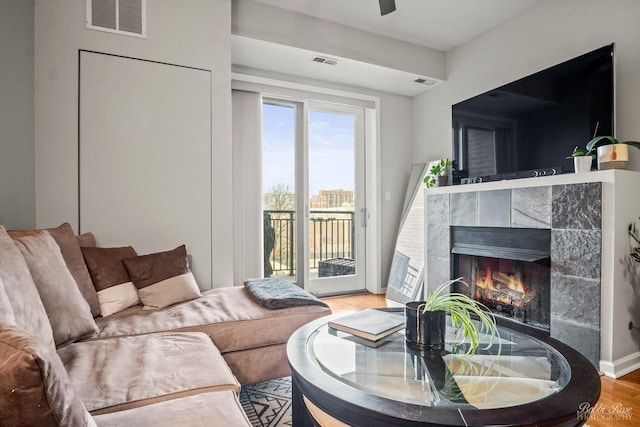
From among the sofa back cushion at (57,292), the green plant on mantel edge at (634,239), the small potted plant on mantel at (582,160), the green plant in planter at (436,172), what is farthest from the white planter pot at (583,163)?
the sofa back cushion at (57,292)

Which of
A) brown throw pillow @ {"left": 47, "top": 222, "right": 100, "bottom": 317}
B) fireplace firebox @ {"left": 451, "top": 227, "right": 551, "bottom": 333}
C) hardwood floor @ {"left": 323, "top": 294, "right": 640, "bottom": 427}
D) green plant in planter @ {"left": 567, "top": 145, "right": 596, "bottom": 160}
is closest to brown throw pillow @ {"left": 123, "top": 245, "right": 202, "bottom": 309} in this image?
brown throw pillow @ {"left": 47, "top": 222, "right": 100, "bottom": 317}

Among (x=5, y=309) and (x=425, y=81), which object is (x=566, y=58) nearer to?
(x=425, y=81)

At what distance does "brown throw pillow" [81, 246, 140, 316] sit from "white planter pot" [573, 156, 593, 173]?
2.95 m

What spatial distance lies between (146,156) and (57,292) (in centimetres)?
141

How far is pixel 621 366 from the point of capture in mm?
2168

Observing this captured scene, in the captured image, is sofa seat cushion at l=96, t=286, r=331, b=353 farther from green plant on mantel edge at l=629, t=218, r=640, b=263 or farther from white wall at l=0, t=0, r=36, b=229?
green plant on mantel edge at l=629, t=218, r=640, b=263

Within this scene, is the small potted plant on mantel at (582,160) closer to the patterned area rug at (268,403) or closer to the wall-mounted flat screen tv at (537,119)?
the wall-mounted flat screen tv at (537,119)

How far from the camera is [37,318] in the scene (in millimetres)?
1150

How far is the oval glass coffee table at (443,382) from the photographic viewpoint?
2.69 ft

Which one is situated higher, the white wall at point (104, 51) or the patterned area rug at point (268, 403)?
the white wall at point (104, 51)

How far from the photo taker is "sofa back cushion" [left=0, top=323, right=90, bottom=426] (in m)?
0.52

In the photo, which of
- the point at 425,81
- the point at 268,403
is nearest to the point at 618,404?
the point at 268,403

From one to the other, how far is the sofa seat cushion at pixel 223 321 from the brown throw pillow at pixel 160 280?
0.22 ft

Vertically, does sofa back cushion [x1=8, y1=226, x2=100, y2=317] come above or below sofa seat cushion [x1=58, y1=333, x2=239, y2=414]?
above
